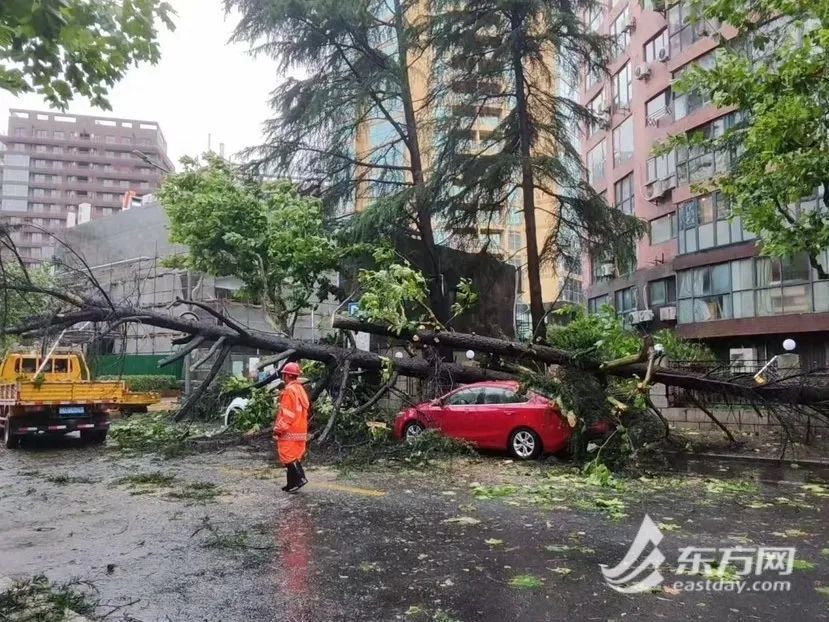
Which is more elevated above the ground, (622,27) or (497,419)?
(622,27)

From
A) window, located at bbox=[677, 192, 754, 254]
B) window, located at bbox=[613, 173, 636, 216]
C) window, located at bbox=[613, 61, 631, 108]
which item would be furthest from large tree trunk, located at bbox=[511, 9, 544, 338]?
window, located at bbox=[613, 61, 631, 108]

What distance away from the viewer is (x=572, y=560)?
5645mm

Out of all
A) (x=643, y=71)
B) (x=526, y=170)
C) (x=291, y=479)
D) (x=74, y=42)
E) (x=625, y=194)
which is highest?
(x=643, y=71)

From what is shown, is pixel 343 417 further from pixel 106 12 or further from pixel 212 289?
pixel 212 289

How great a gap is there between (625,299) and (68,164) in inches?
4187

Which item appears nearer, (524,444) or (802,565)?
(802,565)

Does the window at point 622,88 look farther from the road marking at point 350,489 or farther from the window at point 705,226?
the road marking at point 350,489

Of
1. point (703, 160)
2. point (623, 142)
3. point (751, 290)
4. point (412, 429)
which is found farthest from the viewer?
point (623, 142)

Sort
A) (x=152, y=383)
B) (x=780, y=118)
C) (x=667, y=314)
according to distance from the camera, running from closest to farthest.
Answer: (x=780, y=118), (x=152, y=383), (x=667, y=314)

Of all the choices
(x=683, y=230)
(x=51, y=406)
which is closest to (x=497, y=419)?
(x=51, y=406)

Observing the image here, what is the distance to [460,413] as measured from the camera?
39.7 feet

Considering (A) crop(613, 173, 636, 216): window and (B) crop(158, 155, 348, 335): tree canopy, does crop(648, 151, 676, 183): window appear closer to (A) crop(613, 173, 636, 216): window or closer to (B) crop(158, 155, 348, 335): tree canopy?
(A) crop(613, 173, 636, 216): window

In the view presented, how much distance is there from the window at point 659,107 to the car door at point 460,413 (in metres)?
23.7

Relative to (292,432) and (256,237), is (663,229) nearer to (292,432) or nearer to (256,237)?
(256,237)
